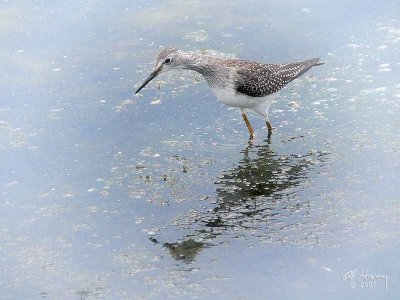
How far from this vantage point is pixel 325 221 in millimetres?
8844

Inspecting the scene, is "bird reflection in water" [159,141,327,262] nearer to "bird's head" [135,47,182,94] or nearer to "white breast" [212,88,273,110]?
"white breast" [212,88,273,110]

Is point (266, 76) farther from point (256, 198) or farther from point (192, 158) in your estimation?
point (256, 198)

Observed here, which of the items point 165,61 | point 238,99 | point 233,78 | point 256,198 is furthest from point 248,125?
point 256,198

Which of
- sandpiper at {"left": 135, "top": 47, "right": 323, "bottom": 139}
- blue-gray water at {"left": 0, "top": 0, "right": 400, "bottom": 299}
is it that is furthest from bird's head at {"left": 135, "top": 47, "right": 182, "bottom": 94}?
blue-gray water at {"left": 0, "top": 0, "right": 400, "bottom": 299}

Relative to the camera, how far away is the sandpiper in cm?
1055

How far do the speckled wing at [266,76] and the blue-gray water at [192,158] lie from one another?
0.49 m

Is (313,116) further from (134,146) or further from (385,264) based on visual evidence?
(385,264)

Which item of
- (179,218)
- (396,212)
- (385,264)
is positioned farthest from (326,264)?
(179,218)

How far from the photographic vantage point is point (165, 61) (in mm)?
10656

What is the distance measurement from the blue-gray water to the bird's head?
0.82 meters

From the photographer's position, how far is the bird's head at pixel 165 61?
10.6 m

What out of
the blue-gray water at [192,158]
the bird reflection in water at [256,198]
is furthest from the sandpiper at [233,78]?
the bird reflection in water at [256,198]

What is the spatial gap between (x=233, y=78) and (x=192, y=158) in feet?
4.09

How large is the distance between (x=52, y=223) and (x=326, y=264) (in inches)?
128
